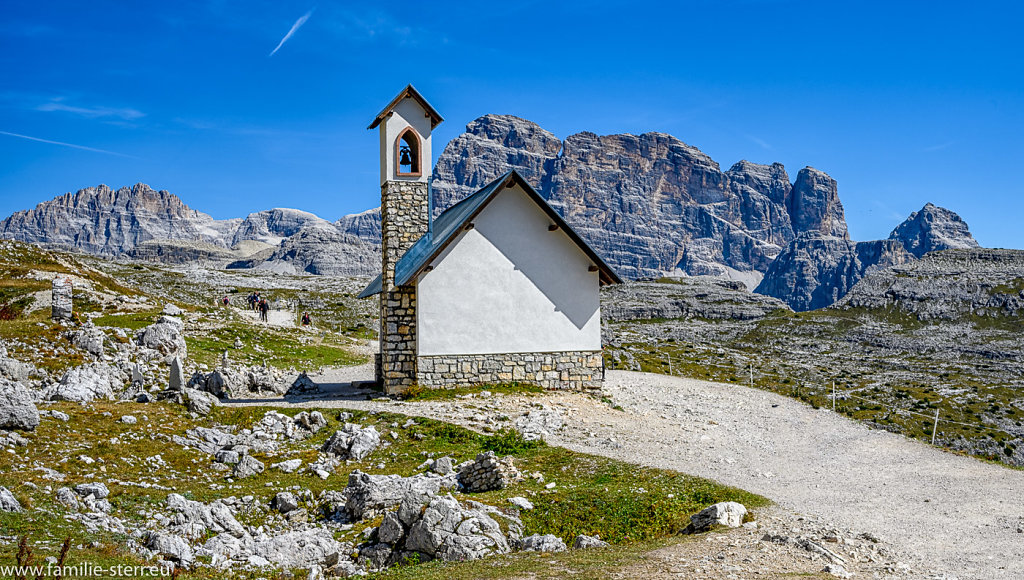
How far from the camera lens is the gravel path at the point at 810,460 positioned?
13.2 meters

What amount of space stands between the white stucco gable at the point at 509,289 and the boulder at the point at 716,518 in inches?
629

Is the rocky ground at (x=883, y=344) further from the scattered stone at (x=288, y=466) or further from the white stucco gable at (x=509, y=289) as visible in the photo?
the scattered stone at (x=288, y=466)

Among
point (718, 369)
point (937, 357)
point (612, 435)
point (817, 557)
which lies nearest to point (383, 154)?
point (612, 435)

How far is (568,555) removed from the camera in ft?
36.1

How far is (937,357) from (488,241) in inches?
3484

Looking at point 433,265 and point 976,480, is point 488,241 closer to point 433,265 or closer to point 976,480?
point 433,265

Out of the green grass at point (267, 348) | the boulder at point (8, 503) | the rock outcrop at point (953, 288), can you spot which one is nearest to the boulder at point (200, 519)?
the boulder at point (8, 503)

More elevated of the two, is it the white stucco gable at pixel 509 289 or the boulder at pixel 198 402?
the white stucco gable at pixel 509 289

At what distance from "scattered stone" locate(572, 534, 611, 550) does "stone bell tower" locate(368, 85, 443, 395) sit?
16.3 metres

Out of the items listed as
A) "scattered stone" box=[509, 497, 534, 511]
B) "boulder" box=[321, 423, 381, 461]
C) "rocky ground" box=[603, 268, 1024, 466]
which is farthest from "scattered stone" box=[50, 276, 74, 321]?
"rocky ground" box=[603, 268, 1024, 466]

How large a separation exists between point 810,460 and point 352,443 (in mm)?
14132

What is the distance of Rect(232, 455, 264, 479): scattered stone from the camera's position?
54.9ft

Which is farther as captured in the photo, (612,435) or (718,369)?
(718,369)

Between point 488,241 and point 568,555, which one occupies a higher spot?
point 488,241
